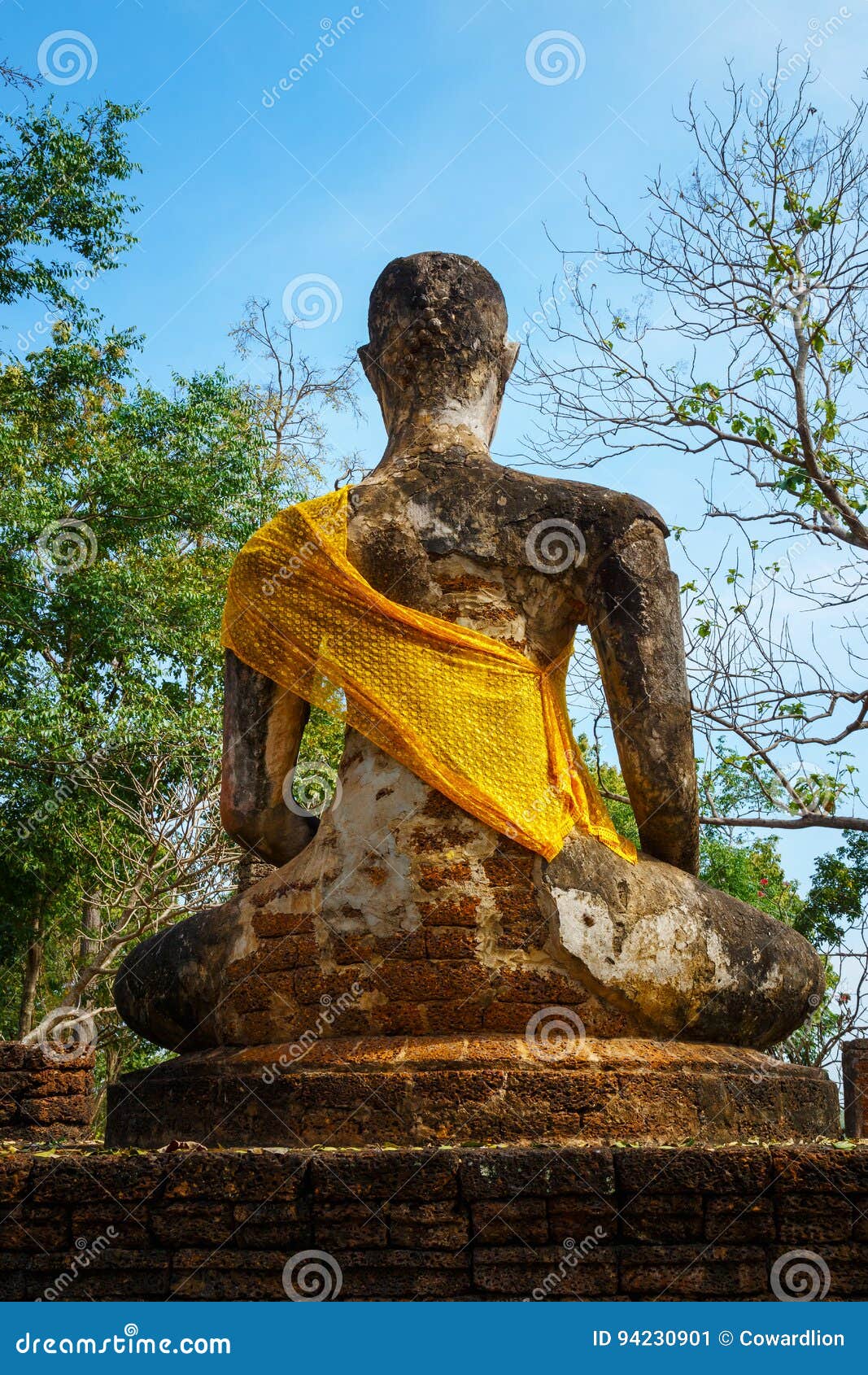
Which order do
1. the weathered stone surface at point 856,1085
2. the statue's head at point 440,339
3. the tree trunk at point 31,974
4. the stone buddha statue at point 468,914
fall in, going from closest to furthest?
the stone buddha statue at point 468,914 → the statue's head at point 440,339 → the weathered stone surface at point 856,1085 → the tree trunk at point 31,974

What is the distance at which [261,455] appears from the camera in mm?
17688

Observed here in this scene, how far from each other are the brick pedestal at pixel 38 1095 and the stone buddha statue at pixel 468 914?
294 cm

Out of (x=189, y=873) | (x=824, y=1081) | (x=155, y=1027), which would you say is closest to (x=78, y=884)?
(x=189, y=873)

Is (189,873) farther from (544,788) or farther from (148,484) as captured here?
(544,788)

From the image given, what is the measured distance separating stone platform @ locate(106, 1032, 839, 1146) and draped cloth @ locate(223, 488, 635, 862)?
0.64 m

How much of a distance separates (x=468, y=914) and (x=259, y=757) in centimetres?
104

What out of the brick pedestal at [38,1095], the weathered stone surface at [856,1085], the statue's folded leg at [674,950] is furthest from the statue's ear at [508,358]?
the weathered stone surface at [856,1085]

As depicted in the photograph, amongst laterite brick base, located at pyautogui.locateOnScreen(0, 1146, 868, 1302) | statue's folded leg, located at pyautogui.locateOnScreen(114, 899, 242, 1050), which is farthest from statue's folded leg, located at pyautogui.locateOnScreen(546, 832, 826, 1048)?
statue's folded leg, located at pyautogui.locateOnScreen(114, 899, 242, 1050)

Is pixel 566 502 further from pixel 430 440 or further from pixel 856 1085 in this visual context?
pixel 856 1085

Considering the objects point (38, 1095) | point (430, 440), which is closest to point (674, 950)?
point (430, 440)

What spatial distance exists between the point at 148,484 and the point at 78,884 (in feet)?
16.3

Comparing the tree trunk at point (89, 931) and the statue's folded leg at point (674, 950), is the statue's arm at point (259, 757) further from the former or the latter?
the tree trunk at point (89, 931)

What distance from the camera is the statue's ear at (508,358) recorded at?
4.78 m

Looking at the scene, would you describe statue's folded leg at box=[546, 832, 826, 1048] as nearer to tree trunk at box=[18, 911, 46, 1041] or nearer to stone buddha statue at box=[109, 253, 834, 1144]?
stone buddha statue at box=[109, 253, 834, 1144]
